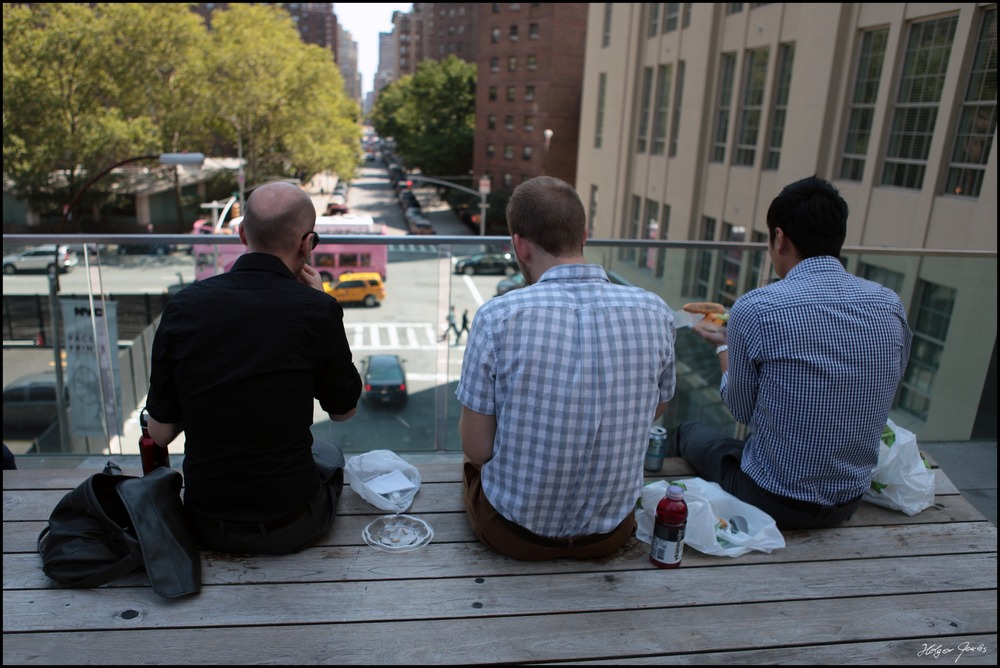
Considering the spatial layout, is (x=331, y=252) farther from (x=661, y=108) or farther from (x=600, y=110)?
(x=600, y=110)

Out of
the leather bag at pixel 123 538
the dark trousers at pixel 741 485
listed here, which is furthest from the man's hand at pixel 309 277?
the dark trousers at pixel 741 485

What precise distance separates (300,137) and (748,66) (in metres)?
30.2

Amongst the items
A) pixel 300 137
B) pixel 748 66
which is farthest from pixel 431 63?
pixel 748 66

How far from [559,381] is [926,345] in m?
4.58

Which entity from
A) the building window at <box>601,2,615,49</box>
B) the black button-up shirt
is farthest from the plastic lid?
the building window at <box>601,2,615,49</box>

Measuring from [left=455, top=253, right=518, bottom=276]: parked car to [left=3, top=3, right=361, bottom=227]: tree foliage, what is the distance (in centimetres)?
3624

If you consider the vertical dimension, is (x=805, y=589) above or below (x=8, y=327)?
above

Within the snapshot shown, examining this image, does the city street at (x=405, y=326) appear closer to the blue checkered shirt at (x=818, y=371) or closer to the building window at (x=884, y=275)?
the blue checkered shirt at (x=818, y=371)

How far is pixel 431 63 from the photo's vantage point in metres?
65.3

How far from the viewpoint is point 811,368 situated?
7.72ft

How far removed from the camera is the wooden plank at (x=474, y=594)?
1.96m

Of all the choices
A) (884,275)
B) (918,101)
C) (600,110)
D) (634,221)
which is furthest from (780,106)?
(884,275)

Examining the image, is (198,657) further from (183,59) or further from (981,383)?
(183,59)

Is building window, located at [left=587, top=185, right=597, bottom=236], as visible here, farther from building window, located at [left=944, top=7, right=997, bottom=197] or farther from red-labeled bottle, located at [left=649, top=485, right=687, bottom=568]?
red-labeled bottle, located at [left=649, top=485, right=687, bottom=568]
